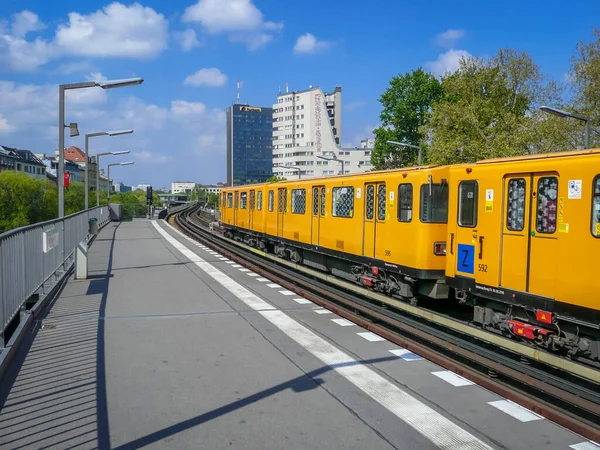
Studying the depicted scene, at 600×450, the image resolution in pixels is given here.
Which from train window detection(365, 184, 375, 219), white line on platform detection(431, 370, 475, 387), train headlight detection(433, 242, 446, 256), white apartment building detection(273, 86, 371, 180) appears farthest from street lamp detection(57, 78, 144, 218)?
white apartment building detection(273, 86, 371, 180)

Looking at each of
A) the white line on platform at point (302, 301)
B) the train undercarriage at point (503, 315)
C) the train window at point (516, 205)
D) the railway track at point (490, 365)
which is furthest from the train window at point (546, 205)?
the white line on platform at point (302, 301)

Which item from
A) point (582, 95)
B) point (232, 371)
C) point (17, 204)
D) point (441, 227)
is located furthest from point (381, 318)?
point (17, 204)

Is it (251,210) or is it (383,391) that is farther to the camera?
(251,210)

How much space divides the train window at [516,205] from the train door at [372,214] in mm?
3875

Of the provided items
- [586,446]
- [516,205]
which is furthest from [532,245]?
[586,446]

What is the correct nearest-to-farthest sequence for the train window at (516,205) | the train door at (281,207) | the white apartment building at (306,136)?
1. the train window at (516,205)
2. the train door at (281,207)
3. the white apartment building at (306,136)

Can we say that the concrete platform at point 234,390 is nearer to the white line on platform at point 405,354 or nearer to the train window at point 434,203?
the white line on platform at point 405,354

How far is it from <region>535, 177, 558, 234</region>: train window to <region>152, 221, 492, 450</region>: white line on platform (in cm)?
309

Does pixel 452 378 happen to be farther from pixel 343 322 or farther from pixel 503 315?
pixel 343 322

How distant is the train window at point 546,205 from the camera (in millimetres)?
→ 7484

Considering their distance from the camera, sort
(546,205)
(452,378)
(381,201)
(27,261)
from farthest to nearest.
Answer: (381,201)
(27,261)
(546,205)
(452,378)

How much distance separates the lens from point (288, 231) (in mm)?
18391

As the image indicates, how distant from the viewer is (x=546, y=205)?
300 inches

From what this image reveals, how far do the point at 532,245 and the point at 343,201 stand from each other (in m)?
6.61
